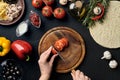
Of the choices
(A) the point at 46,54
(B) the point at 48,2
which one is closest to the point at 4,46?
(A) the point at 46,54

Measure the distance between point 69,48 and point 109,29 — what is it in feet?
0.80

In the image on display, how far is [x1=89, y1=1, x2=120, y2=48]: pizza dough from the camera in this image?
2.34 m

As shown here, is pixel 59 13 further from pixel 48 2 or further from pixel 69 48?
Answer: pixel 69 48

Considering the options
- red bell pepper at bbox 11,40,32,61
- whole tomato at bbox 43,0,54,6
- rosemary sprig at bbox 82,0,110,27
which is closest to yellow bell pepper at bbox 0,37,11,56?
red bell pepper at bbox 11,40,32,61

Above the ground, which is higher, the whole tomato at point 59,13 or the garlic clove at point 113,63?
the whole tomato at point 59,13

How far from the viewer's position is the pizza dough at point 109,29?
234 cm

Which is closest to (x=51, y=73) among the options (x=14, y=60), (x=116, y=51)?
(x=14, y=60)

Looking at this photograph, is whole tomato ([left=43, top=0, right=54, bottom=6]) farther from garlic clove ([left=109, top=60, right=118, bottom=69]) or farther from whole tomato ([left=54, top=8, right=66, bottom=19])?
garlic clove ([left=109, top=60, right=118, bottom=69])

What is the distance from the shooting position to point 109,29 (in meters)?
2.35

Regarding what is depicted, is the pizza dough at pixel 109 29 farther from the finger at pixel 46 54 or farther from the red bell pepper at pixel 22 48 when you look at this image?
the red bell pepper at pixel 22 48

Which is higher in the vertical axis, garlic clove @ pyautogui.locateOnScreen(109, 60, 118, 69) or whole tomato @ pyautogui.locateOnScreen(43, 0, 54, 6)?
whole tomato @ pyautogui.locateOnScreen(43, 0, 54, 6)

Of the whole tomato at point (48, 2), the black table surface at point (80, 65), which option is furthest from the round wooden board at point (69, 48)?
the whole tomato at point (48, 2)

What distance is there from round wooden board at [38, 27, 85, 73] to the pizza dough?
0.09 metres

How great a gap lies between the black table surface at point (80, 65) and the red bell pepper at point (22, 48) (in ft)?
0.15
